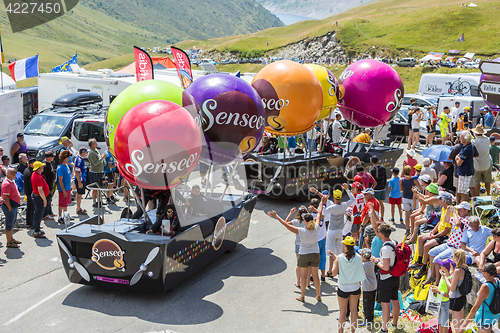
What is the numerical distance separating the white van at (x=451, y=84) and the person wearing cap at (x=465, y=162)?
54.8 ft

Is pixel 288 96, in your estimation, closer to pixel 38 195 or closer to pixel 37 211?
pixel 38 195

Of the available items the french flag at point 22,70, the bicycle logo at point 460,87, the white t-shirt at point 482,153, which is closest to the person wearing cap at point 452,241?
the white t-shirt at point 482,153

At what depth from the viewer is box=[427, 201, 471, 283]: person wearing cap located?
727cm

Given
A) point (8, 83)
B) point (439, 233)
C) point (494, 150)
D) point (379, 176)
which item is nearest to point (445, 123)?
point (494, 150)

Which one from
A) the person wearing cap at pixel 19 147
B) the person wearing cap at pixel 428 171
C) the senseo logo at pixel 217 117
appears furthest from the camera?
the person wearing cap at pixel 19 147

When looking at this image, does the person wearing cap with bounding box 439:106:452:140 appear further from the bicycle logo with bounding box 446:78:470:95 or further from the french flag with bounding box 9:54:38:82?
the french flag with bounding box 9:54:38:82

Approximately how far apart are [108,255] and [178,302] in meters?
1.39

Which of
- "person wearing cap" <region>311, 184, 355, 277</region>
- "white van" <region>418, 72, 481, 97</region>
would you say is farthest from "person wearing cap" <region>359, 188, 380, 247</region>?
"white van" <region>418, 72, 481, 97</region>

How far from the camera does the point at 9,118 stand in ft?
49.0

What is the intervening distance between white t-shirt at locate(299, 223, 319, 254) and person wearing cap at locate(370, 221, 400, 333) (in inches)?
47.0

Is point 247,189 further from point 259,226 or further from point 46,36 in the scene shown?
point 46,36

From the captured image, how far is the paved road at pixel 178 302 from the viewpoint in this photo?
6.93m

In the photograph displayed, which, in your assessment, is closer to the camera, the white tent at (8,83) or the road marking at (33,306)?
the road marking at (33,306)

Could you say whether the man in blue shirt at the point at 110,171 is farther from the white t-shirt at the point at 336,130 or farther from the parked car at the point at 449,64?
the parked car at the point at 449,64
